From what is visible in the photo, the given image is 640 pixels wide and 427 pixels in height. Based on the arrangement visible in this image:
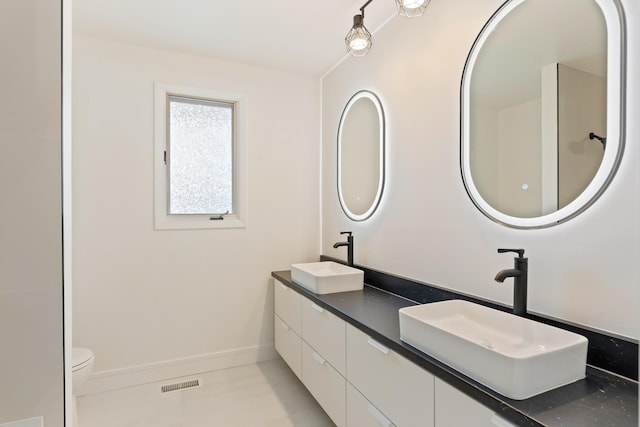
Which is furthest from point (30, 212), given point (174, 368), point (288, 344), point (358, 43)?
point (174, 368)

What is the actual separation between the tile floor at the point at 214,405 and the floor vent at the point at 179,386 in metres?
0.04

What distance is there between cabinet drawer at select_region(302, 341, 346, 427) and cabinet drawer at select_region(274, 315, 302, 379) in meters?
0.10

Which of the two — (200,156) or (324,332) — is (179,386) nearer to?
(324,332)

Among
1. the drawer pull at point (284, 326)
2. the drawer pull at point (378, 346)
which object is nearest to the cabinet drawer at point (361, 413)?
the drawer pull at point (378, 346)

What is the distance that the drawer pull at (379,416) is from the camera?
1.36 metres

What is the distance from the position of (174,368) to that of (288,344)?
93 cm

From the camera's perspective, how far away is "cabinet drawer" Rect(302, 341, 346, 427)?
1729 millimetres

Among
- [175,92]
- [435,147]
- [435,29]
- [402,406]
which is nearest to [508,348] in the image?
[402,406]

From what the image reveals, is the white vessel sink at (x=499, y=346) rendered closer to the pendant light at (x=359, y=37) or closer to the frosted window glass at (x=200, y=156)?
the pendant light at (x=359, y=37)

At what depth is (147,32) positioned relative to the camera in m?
2.27

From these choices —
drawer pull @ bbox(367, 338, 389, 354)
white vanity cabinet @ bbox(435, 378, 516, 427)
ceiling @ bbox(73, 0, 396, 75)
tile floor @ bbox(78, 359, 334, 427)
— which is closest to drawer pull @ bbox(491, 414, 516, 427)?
white vanity cabinet @ bbox(435, 378, 516, 427)

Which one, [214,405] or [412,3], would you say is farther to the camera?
[214,405]

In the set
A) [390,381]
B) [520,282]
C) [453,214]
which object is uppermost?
[453,214]

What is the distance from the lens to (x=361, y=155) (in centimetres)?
243
